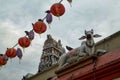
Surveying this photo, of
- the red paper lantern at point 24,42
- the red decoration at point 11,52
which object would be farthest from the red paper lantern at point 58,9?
the red decoration at point 11,52

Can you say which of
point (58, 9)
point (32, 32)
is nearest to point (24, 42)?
point (32, 32)

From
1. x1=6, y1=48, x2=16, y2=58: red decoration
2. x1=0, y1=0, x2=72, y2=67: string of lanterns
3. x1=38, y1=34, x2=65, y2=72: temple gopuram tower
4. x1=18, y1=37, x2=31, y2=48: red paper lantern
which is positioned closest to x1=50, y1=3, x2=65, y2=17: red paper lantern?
x1=0, y1=0, x2=72, y2=67: string of lanterns

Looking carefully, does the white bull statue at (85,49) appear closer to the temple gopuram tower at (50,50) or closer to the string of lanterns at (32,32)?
the string of lanterns at (32,32)

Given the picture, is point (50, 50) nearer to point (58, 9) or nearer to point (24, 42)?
point (24, 42)

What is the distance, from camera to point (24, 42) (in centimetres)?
1258

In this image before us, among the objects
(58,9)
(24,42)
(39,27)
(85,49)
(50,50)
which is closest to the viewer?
(85,49)

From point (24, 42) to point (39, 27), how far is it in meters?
1.20

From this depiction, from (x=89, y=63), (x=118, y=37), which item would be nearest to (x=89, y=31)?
(x=118, y=37)

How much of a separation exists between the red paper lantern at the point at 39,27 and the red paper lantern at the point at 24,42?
0.98 m

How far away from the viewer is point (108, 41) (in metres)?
11.6

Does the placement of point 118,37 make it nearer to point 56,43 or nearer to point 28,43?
point 28,43

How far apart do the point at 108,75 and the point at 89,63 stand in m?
1.24

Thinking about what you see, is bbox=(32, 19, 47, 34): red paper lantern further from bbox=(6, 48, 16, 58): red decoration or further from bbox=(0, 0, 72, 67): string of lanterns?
bbox=(6, 48, 16, 58): red decoration

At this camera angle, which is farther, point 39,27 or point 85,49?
point 39,27
